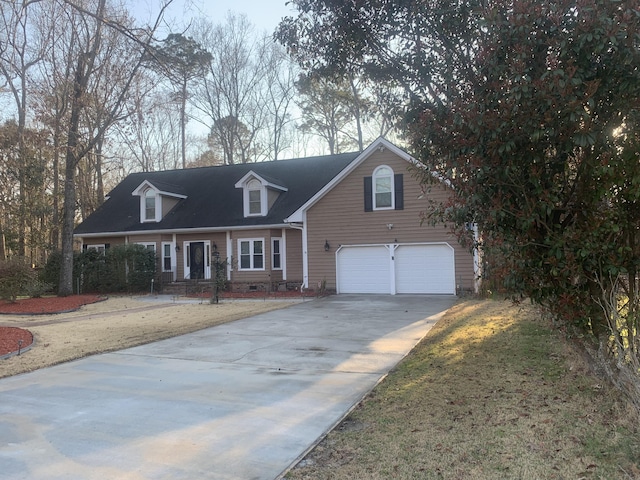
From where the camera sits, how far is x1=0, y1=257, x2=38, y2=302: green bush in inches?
697

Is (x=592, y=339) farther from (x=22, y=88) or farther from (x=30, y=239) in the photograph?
(x=30, y=239)

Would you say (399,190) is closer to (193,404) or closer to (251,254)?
(251,254)

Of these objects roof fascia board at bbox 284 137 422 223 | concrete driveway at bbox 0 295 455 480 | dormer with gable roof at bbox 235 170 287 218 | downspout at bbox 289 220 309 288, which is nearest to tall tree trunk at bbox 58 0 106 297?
dormer with gable roof at bbox 235 170 287 218

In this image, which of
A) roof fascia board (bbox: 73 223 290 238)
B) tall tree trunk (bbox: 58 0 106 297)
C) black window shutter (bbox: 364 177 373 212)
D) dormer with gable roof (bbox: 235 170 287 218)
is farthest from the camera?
dormer with gable roof (bbox: 235 170 287 218)

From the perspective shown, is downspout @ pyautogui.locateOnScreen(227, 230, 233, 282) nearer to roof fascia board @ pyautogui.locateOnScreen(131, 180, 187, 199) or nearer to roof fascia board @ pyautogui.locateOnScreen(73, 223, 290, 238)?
roof fascia board @ pyautogui.locateOnScreen(73, 223, 290, 238)

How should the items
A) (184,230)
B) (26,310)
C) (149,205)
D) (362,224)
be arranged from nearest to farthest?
1. (26,310)
2. (362,224)
3. (184,230)
4. (149,205)

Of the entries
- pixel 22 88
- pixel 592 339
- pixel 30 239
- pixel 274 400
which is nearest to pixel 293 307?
pixel 274 400

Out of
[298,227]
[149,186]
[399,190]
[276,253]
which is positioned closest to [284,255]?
[276,253]

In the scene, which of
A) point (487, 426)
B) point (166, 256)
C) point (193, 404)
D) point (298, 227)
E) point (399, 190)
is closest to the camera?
point (487, 426)

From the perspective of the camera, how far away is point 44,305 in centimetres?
1764

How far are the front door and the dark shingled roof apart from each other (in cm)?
107

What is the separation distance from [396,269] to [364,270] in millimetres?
1273

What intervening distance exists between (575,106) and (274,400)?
431cm

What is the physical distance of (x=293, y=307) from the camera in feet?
49.1
